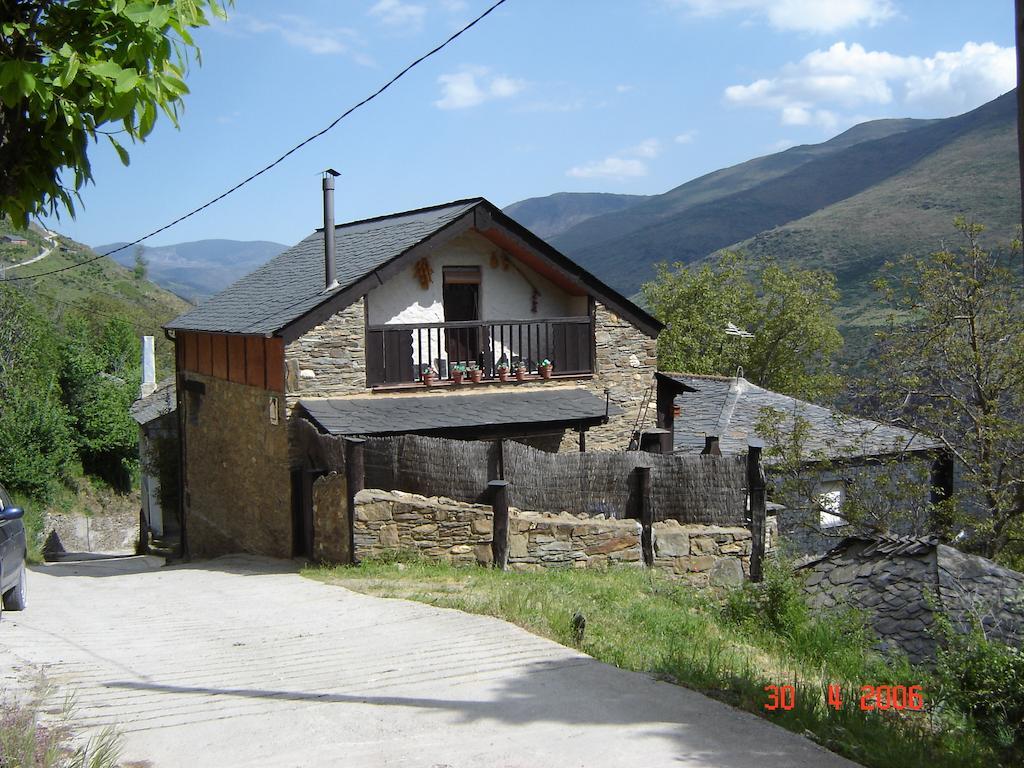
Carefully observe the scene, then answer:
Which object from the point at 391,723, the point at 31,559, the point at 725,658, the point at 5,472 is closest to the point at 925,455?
the point at 725,658

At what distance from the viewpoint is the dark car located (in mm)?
8758

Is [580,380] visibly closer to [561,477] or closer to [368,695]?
[561,477]

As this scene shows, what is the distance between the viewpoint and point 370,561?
12344 mm

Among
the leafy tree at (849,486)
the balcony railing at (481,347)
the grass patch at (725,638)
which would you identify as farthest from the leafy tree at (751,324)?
the grass patch at (725,638)

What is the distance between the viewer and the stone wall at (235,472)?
15195 mm

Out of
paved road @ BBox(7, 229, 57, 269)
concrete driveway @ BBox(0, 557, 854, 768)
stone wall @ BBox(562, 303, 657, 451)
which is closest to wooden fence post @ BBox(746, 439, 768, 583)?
stone wall @ BBox(562, 303, 657, 451)

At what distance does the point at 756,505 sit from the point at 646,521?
162 centimetres

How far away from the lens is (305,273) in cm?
1827

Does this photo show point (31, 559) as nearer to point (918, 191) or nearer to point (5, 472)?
point (5, 472)

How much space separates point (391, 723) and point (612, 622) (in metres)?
3.65

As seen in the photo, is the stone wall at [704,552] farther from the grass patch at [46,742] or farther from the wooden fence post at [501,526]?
the grass patch at [46,742]

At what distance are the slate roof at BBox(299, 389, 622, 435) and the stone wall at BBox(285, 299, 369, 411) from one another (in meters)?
0.20

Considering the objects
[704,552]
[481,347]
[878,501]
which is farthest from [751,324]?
[704,552]

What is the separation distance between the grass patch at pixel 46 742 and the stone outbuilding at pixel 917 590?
6.98 metres
